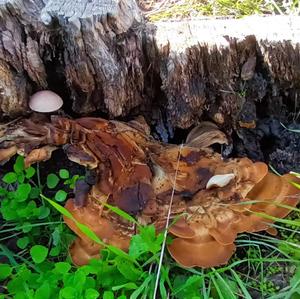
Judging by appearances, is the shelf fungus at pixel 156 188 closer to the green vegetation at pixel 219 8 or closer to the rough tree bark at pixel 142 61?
the rough tree bark at pixel 142 61

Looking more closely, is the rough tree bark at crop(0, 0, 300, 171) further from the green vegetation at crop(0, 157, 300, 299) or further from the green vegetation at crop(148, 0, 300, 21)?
the green vegetation at crop(148, 0, 300, 21)

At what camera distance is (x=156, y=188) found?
2.18 meters

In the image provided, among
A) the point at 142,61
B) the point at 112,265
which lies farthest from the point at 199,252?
the point at 142,61

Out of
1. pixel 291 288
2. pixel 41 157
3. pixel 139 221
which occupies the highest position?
pixel 41 157

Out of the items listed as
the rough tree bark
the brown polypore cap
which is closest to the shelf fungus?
the brown polypore cap

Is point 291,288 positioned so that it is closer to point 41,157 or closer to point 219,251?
point 219,251

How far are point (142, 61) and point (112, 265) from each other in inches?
32.7

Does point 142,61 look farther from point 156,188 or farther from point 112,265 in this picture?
point 112,265

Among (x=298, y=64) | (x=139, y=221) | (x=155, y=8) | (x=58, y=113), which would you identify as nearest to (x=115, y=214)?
(x=139, y=221)

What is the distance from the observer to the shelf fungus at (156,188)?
2.02m

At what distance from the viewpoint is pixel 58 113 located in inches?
93.3

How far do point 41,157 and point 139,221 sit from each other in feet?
1.57

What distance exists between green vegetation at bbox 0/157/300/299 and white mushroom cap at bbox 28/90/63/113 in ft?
0.84

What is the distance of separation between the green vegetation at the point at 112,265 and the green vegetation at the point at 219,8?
1.05 metres
